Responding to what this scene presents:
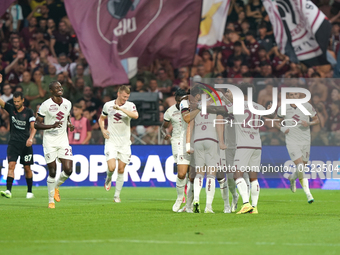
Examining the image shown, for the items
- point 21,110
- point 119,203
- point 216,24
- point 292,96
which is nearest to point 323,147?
point 292,96

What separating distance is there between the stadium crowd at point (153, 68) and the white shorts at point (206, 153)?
307 inches

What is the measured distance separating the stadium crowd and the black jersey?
4372 mm

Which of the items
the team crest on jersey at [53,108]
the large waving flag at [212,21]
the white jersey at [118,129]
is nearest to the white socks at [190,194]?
the team crest on jersey at [53,108]

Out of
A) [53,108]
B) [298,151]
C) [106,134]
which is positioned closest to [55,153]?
[53,108]

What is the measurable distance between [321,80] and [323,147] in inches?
80.9

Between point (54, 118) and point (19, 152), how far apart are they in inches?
132

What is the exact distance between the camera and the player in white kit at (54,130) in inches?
492

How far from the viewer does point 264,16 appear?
24.0 m

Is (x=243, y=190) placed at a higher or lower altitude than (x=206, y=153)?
lower

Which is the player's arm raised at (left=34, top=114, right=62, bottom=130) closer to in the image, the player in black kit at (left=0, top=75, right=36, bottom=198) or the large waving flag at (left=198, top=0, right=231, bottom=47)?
the player in black kit at (left=0, top=75, right=36, bottom=198)

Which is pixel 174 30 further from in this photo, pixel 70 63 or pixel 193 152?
pixel 193 152

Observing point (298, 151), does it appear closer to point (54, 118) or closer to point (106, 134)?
point (106, 134)

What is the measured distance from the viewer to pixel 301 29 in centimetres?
2064

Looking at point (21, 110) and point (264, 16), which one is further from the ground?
point (264, 16)
